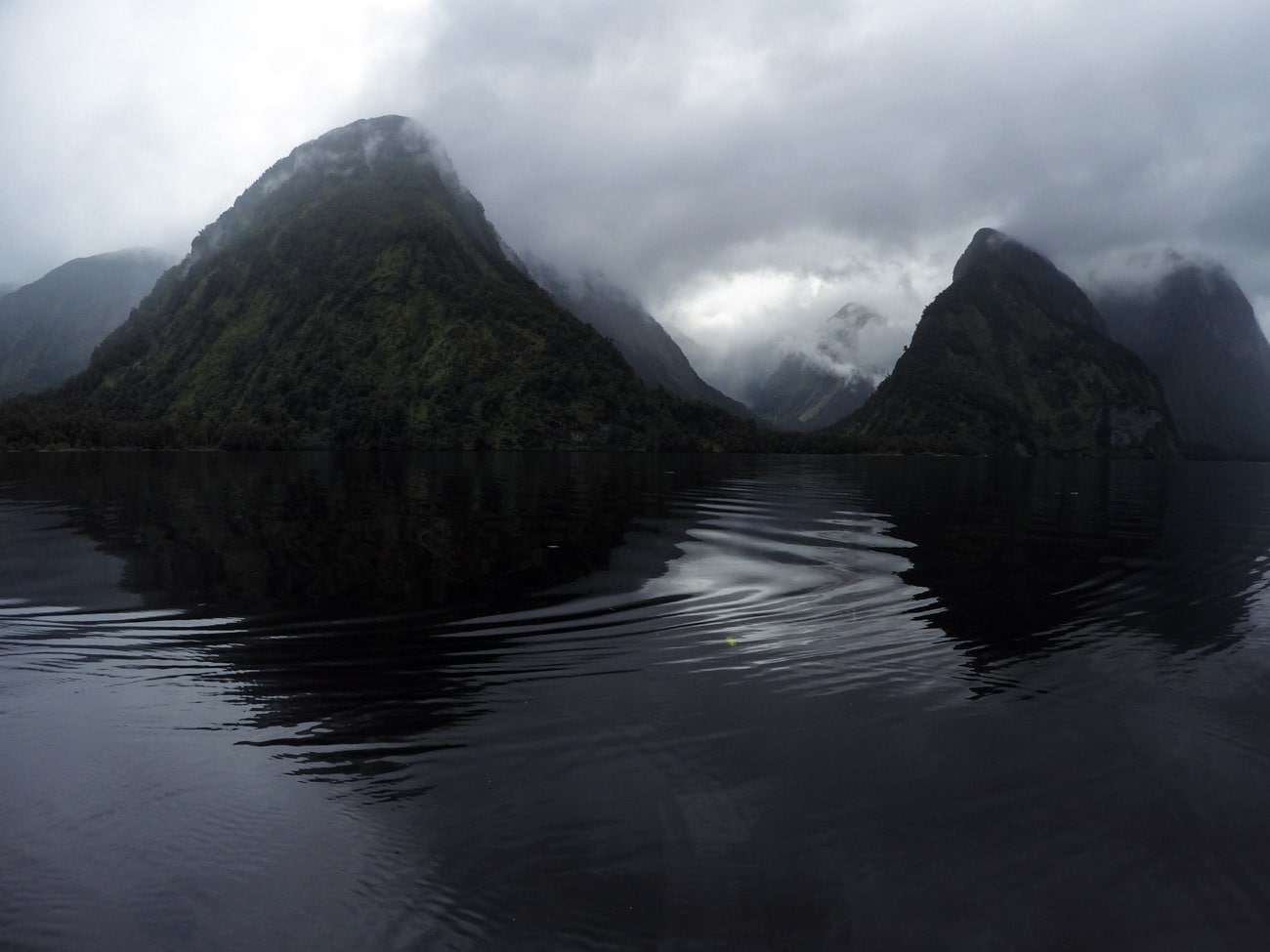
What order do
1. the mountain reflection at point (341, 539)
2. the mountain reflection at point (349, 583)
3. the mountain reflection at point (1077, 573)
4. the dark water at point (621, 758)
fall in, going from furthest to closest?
the mountain reflection at point (341, 539), the mountain reflection at point (1077, 573), the mountain reflection at point (349, 583), the dark water at point (621, 758)

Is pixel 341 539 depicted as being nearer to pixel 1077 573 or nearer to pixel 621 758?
pixel 621 758

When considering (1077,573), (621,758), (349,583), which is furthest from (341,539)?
(1077,573)

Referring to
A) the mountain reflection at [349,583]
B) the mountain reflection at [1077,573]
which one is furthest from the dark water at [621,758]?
the mountain reflection at [1077,573]

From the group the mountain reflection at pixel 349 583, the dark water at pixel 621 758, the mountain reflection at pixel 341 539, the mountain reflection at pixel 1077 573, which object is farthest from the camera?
the mountain reflection at pixel 341 539

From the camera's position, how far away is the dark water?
719cm

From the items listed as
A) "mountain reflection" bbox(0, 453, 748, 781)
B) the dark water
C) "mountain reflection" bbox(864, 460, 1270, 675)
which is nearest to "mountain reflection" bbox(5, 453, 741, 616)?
"mountain reflection" bbox(0, 453, 748, 781)

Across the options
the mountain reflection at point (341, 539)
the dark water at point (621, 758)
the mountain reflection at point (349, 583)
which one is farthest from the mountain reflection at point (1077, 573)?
the mountain reflection at point (341, 539)

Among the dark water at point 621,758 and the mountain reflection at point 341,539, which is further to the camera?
the mountain reflection at point 341,539

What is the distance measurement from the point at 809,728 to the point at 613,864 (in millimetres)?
4544

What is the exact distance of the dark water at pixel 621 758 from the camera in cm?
719

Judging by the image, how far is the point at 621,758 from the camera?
408 inches

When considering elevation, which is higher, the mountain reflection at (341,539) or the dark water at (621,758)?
the mountain reflection at (341,539)

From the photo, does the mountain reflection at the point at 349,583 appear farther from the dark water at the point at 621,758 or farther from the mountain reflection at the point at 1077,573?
the mountain reflection at the point at 1077,573

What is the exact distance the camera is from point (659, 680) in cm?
1345
